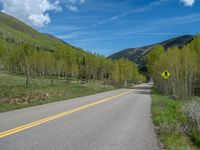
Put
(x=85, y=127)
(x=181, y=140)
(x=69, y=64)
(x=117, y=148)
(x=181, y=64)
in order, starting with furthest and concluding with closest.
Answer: (x=69, y=64)
(x=181, y=64)
(x=85, y=127)
(x=181, y=140)
(x=117, y=148)

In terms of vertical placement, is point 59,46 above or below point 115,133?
above

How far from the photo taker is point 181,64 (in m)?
30.6

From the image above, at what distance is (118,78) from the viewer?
6800cm

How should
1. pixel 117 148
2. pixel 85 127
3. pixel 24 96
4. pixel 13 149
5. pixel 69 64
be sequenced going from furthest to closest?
pixel 69 64 < pixel 24 96 < pixel 85 127 < pixel 117 148 < pixel 13 149

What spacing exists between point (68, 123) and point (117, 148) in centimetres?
352

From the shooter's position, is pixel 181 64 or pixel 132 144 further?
pixel 181 64

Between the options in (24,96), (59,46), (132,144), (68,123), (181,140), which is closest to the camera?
(132,144)

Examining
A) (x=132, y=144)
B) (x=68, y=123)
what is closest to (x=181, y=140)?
(x=132, y=144)

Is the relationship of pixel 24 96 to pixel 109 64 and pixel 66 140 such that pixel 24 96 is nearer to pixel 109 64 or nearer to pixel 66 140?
pixel 66 140

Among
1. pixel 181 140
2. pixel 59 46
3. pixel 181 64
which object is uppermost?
pixel 59 46

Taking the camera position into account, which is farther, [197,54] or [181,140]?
[197,54]

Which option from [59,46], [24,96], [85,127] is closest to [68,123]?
[85,127]

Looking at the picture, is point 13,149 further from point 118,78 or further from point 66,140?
point 118,78

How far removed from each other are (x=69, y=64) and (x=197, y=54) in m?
34.4
